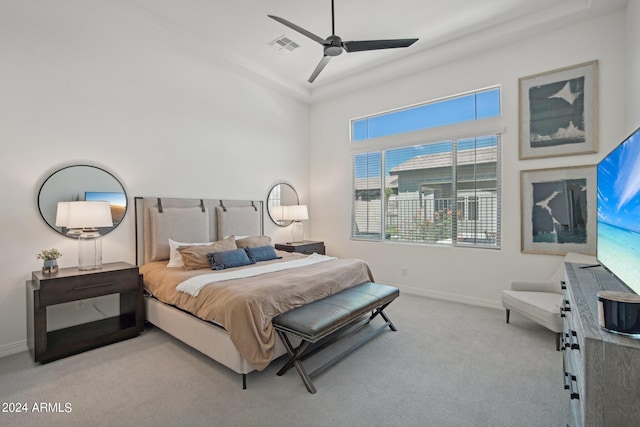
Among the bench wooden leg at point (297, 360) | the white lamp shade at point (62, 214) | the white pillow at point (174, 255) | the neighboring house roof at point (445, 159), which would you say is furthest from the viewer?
the neighboring house roof at point (445, 159)

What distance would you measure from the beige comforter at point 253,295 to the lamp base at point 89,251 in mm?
481

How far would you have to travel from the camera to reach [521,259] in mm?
3848

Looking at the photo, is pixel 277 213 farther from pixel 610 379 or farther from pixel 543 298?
pixel 610 379

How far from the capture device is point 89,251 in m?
3.10

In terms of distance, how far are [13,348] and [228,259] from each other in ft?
6.79

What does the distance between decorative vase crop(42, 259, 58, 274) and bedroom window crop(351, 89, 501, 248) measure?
4.11 meters

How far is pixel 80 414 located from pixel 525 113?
17.2 feet

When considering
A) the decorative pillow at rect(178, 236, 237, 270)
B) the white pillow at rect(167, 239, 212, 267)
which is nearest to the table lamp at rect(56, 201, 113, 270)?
the white pillow at rect(167, 239, 212, 267)

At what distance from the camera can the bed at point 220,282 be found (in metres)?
2.31

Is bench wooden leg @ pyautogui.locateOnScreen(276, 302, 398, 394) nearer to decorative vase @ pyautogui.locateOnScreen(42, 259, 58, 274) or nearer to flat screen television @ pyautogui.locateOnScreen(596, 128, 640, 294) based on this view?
flat screen television @ pyautogui.locateOnScreen(596, 128, 640, 294)

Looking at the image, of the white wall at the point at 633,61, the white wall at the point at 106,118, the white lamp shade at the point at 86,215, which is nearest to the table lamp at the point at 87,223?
the white lamp shade at the point at 86,215

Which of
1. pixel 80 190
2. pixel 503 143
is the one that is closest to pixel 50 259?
pixel 80 190

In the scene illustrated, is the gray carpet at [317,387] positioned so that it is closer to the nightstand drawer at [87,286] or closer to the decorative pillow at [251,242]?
the nightstand drawer at [87,286]

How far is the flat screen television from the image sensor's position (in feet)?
4.78
